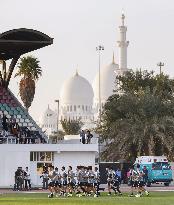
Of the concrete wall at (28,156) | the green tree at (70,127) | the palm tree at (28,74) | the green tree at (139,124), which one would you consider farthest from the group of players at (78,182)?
the green tree at (70,127)

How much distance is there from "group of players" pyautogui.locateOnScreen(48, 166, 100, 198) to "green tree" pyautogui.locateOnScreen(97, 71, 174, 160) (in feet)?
106

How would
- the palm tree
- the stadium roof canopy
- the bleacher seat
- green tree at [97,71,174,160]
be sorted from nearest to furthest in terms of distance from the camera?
the stadium roof canopy < the bleacher seat < green tree at [97,71,174,160] < the palm tree

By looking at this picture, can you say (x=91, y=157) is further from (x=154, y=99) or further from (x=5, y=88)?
(x=154, y=99)

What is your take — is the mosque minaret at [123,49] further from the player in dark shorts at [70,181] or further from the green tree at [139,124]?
the player in dark shorts at [70,181]

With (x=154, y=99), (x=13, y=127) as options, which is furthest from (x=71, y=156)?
(x=154, y=99)

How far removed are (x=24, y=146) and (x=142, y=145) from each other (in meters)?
20.3

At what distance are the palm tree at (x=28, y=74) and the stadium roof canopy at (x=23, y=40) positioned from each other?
52.3ft

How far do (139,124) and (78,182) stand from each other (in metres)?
35.3

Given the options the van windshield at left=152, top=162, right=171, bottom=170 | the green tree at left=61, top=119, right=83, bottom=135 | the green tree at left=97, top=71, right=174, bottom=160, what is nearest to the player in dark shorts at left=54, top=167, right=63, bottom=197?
the van windshield at left=152, top=162, right=171, bottom=170

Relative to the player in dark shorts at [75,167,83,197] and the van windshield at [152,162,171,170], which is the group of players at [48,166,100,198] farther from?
the van windshield at [152,162,171,170]

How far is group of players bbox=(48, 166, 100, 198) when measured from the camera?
47.5 m

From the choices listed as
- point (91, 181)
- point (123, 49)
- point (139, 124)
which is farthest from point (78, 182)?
point (123, 49)

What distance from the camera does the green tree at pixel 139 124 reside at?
81500mm

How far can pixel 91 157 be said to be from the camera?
66.6 m
